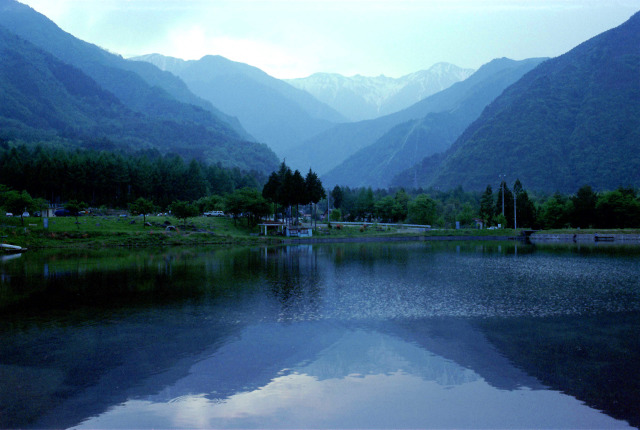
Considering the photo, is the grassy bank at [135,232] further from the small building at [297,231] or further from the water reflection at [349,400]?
the water reflection at [349,400]

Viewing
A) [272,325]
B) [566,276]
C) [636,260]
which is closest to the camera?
[272,325]

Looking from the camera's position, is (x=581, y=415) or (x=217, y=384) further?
(x=217, y=384)

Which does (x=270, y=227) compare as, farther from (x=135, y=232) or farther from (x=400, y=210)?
(x=400, y=210)

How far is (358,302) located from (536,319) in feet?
31.1

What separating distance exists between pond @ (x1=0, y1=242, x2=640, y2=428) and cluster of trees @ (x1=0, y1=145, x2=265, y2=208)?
76.9m

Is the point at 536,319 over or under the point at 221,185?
under

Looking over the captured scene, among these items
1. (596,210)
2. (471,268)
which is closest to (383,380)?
(471,268)

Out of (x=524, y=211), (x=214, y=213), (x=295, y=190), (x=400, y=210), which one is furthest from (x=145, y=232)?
(x=524, y=211)

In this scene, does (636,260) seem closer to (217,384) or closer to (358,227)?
(217,384)

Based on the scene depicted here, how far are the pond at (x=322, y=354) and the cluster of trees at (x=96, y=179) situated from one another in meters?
76.9

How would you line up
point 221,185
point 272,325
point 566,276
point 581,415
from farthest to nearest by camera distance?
1. point 221,185
2. point 566,276
3. point 272,325
4. point 581,415

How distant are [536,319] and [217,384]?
15739 mm

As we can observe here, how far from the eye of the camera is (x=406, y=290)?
31500 mm

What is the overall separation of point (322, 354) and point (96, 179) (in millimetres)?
103997
